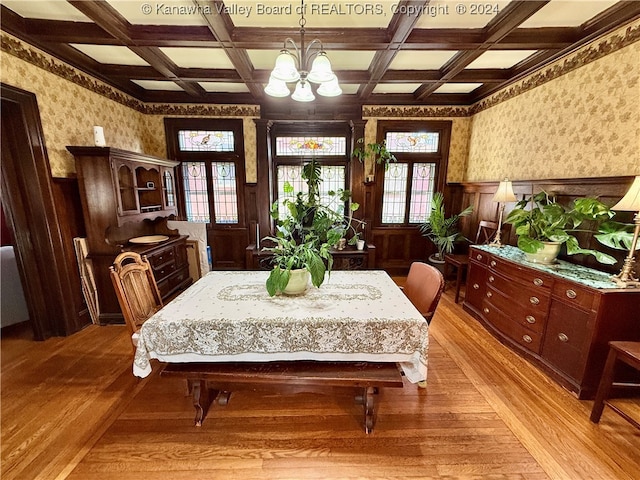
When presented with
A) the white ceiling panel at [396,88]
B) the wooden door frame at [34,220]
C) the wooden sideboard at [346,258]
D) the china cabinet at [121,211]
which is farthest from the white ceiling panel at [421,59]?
the wooden door frame at [34,220]

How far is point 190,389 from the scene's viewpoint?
186cm

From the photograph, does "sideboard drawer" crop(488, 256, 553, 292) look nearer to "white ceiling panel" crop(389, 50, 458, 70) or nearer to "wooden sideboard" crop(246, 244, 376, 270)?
"wooden sideboard" crop(246, 244, 376, 270)

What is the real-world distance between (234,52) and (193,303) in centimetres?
228

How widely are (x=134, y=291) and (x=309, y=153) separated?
3280 millimetres

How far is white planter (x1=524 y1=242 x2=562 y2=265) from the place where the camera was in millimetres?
2182

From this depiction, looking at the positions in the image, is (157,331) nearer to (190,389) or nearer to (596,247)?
(190,389)

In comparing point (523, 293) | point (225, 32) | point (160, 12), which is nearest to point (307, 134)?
point (225, 32)

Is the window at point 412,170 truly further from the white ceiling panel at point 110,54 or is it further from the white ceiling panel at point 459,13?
the white ceiling panel at point 110,54

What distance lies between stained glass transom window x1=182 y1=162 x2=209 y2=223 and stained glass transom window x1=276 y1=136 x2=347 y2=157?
4.25 ft

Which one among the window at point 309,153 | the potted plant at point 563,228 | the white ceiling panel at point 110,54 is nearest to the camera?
the potted plant at point 563,228

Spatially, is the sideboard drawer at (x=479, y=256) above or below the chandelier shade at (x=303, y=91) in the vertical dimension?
below

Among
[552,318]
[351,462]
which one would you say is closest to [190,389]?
[351,462]

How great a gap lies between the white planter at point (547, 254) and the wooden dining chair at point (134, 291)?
3.10 meters

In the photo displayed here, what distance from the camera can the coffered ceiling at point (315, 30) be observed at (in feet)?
6.31
